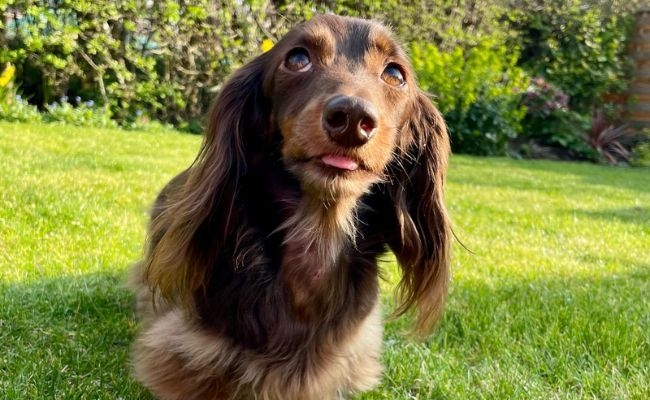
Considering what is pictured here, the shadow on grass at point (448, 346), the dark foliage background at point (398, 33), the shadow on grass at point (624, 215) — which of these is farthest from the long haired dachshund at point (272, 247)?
the dark foliage background at point (398, 33)

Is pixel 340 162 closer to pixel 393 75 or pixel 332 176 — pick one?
pixel 332 176

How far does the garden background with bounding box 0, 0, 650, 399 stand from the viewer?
2469mm

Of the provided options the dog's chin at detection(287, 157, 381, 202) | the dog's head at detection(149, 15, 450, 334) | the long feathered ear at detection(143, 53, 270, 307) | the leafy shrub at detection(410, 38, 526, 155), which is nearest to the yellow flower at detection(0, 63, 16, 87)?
the leafy shrub at detection(410, 38, 526, 155)

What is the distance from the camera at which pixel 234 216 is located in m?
2.06

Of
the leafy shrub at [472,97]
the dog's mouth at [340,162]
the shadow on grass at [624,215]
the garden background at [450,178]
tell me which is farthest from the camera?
the leafy shrub at [472,97]

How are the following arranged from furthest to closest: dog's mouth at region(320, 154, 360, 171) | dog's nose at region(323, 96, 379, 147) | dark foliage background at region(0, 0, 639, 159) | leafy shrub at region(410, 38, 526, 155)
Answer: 1. leafy shrub at region(410, 38, 526, 155)
2. dark foliage background at region(0, 0, 639, 159)
3. dog's mouth at region(320, 154, 360, 171)
4. dog's nose at region(323, 96, 379, 147)

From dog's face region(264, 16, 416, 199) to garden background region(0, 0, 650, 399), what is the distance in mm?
933

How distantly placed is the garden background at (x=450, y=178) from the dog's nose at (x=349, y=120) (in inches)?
41.5

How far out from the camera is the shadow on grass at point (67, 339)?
6.75 ft

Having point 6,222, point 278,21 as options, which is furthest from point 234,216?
point 278,21

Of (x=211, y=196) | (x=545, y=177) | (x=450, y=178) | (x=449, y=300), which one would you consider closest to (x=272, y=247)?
(x=211, y=196)

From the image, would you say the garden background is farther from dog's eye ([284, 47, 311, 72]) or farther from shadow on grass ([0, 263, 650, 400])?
dog's eye ([284, 47, 311, 72])

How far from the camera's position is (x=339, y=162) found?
68.4 inches

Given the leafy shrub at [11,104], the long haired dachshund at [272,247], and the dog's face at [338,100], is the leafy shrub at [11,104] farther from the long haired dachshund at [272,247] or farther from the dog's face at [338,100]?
the dog's face at [338,100]
